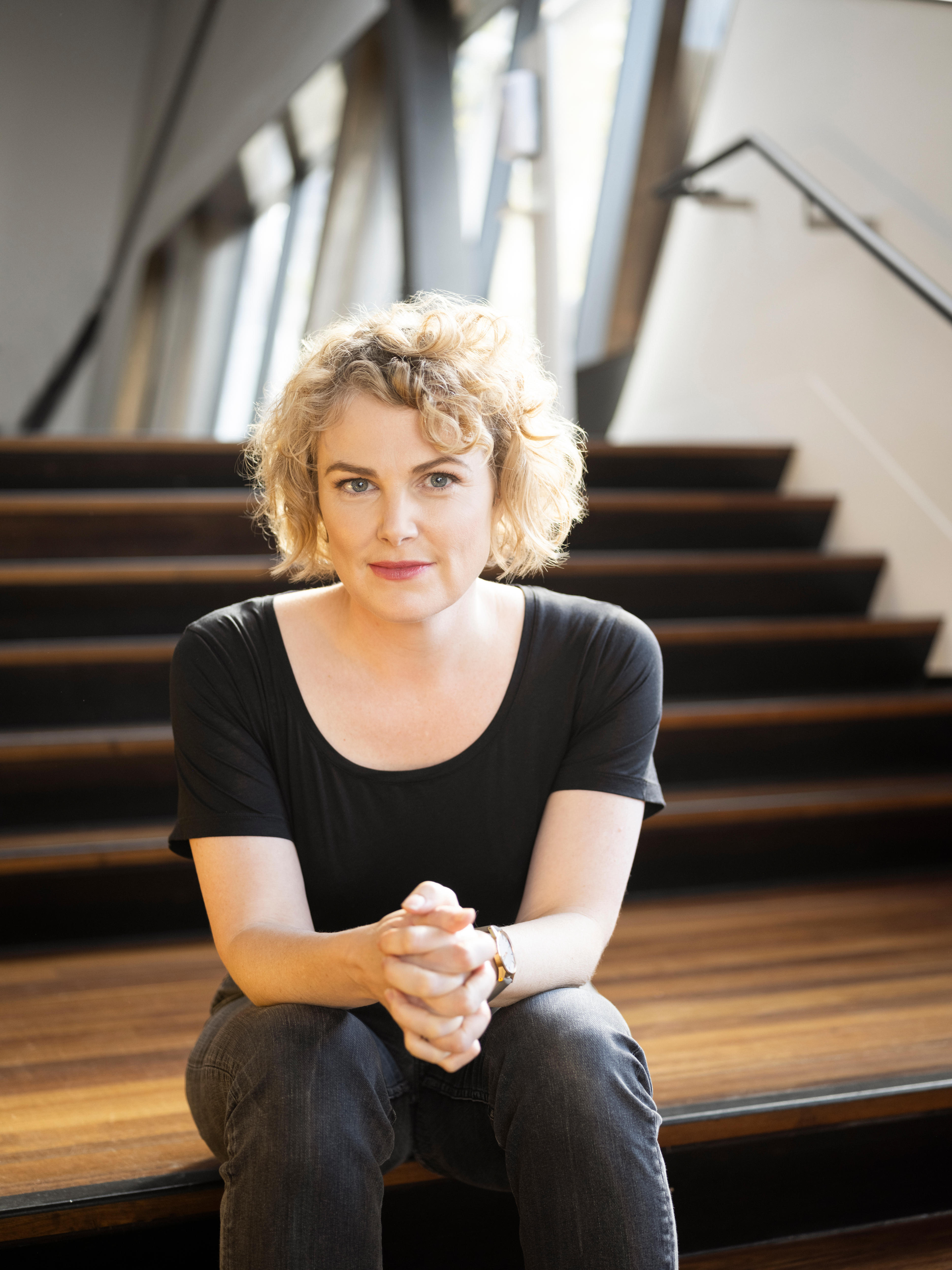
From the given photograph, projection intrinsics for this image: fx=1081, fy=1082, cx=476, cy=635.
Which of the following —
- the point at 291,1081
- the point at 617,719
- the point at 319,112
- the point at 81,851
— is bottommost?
the point at 81,851

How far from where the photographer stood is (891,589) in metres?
2.67

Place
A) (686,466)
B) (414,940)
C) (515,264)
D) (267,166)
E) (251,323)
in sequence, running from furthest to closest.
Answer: (251,323), (267,166), (515,264), (686,466), (414,940)

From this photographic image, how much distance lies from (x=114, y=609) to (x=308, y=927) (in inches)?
53.7

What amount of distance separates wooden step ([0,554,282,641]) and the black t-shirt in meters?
1.07

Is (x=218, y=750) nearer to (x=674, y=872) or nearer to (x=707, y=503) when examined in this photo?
(x=674, y=872)

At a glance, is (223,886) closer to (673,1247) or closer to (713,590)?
(673,1247)

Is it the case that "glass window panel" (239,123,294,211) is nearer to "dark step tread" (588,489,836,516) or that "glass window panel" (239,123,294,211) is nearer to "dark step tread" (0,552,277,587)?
"dark step tread" (588,489,836,516)

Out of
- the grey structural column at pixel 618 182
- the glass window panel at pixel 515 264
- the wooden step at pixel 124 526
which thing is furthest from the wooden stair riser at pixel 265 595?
the glass window panel at pixel 515 264

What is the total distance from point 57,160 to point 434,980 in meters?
4.69

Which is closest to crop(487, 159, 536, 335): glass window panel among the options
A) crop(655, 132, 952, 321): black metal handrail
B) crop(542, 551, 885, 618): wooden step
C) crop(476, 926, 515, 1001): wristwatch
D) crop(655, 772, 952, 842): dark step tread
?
crop(655, 132, 952, 321): black metal handrail

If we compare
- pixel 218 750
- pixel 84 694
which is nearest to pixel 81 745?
pixel 84 694

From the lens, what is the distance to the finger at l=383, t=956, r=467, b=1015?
0.87 metres

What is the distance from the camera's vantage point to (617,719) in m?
1.13

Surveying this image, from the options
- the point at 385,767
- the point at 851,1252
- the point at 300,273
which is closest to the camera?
the point at 385,767
